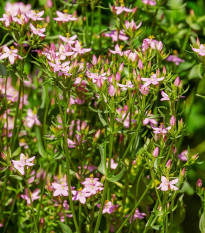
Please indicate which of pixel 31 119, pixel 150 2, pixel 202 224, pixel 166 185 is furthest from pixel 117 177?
pixel 150 2

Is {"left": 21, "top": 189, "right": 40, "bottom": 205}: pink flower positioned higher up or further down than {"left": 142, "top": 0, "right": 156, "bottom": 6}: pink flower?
further down

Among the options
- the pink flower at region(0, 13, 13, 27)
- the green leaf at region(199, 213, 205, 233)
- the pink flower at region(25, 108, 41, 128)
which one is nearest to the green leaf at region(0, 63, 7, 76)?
the pink flower at region(0, 13, 13, 27)

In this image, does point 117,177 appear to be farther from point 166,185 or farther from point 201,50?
point 201,50

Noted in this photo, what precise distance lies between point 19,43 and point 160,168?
0.61 m

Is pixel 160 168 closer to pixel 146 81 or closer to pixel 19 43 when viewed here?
pixel 146 81

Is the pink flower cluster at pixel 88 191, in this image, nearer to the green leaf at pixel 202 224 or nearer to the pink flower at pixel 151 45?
the green leaf at pixel 202 224

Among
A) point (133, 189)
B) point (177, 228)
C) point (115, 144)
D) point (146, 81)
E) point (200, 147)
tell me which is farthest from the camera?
point (200, 147)

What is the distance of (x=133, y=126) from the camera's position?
186 cm

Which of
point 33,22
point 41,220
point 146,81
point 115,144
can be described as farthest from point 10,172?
point 146,81

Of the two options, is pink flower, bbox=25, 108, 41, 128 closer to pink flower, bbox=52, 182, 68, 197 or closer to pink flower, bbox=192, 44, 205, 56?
pink flower, bbox=52, 182, 68, 197

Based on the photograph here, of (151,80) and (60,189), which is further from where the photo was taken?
(60,189)

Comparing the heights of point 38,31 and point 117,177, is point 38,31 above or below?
above

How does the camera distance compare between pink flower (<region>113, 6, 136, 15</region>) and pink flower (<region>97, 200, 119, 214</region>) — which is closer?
pink flower (<region>97, 200, 119, 214</region>)

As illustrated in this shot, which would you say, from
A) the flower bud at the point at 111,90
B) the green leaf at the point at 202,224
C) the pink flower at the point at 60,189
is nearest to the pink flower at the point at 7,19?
the flower bud at the point at 111,90
